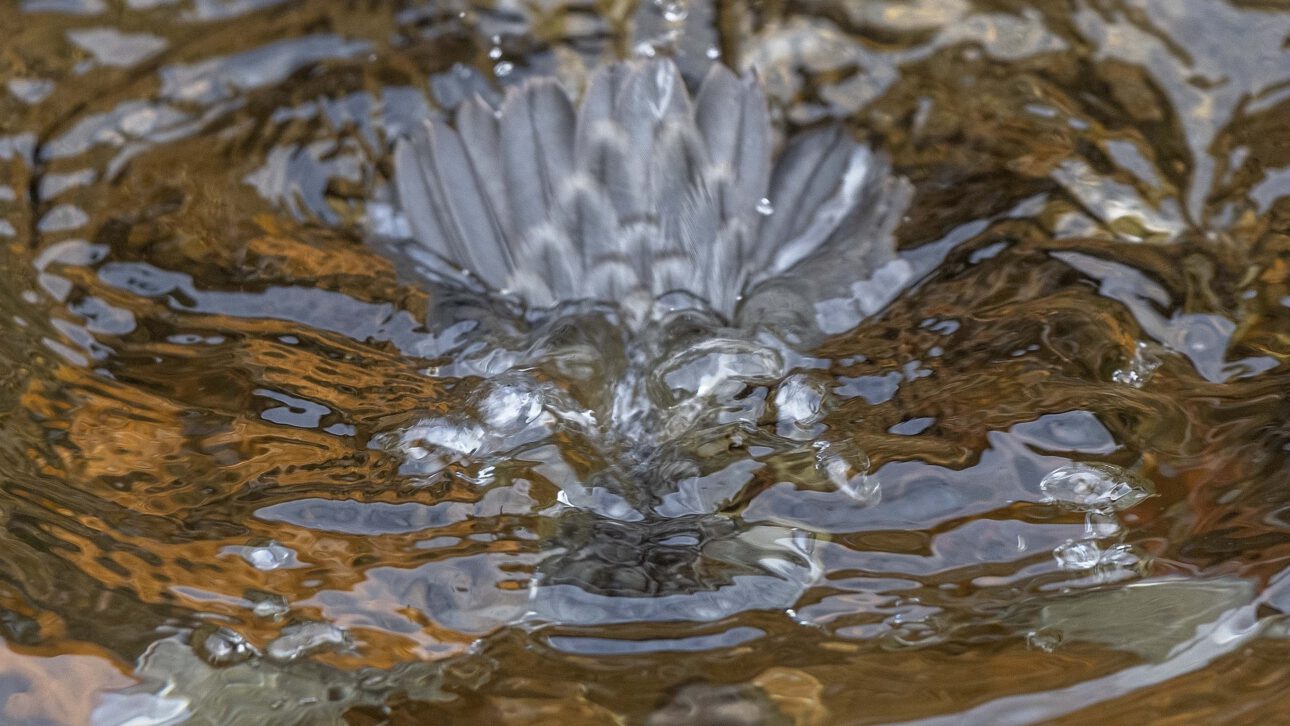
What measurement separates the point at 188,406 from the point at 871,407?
1.21 metres

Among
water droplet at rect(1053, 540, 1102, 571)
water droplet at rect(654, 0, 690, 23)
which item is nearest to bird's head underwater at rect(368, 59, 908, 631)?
water droplet at rect(1053, 540, 1102, 571)

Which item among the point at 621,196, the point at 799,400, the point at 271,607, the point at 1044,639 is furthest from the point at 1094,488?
the point at 271,607

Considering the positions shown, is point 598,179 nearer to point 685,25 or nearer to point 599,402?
point 599,402

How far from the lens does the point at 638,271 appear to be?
283cm

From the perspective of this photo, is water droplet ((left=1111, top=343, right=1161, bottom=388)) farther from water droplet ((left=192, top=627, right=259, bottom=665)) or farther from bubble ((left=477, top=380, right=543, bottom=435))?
water droplet ((left=192, top=627, right=259, bottom=665))

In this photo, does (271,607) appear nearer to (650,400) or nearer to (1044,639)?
(650,400)

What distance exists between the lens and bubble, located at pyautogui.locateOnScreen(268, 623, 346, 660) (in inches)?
77.6

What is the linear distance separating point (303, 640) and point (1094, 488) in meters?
1.23

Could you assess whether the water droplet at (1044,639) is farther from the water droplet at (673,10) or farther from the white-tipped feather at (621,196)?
the water droplet at (673,10)

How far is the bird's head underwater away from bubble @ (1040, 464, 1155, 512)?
365 millimetres

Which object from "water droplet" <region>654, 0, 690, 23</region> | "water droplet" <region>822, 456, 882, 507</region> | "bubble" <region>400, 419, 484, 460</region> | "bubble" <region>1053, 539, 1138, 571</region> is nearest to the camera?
"bubble" <region>1053, 539, 1138, 571</region>

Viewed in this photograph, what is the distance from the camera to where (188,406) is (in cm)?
243

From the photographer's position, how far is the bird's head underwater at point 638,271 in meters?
2.39

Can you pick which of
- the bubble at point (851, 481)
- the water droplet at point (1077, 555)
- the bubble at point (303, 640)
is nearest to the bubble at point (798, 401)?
the bubble at point (851, 481)
